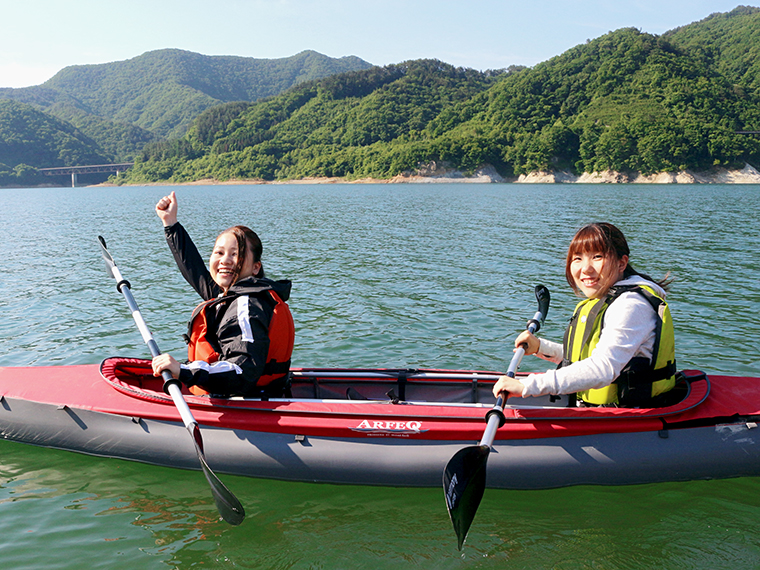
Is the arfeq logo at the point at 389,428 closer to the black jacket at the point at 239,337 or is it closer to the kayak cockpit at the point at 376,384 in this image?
the kayak cockpit at the point at 376,384

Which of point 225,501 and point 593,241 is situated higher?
point 593,241

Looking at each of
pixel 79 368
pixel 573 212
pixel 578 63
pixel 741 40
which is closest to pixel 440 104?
pixel 578 63

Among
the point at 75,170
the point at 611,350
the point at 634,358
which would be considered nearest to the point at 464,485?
the point at 611,350

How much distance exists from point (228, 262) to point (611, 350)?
110 inches

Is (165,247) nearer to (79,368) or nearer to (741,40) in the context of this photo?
(79,368)

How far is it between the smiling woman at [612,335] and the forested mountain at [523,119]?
253 feet

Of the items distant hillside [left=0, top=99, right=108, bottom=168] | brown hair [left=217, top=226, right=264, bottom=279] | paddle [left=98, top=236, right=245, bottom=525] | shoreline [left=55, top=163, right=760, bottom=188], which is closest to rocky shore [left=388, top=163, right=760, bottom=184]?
shoreline [left=55, top=163, right=760, bottom=188]

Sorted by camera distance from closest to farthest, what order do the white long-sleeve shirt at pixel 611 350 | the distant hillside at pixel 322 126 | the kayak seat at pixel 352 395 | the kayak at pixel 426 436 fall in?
1. the white long-sleeve shirt at pixel 611 350
2. the kayak at pixel 426 436
3. the kayak seat at pixel 352 395
4. the distant hillside at pixel 322 126

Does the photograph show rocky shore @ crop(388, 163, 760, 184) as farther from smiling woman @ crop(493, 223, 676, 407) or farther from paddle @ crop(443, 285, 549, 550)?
paddle @ crop(443, 285, 549, 550)

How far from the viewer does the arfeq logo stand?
167 inches

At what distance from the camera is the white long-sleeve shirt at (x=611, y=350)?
368 centimetres

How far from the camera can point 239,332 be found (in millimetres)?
4109

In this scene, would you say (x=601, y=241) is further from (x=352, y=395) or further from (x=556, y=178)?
(x=556, y=178)

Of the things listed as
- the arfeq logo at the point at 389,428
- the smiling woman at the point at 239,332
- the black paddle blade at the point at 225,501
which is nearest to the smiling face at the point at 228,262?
the smiling woman at the point at 239,332
